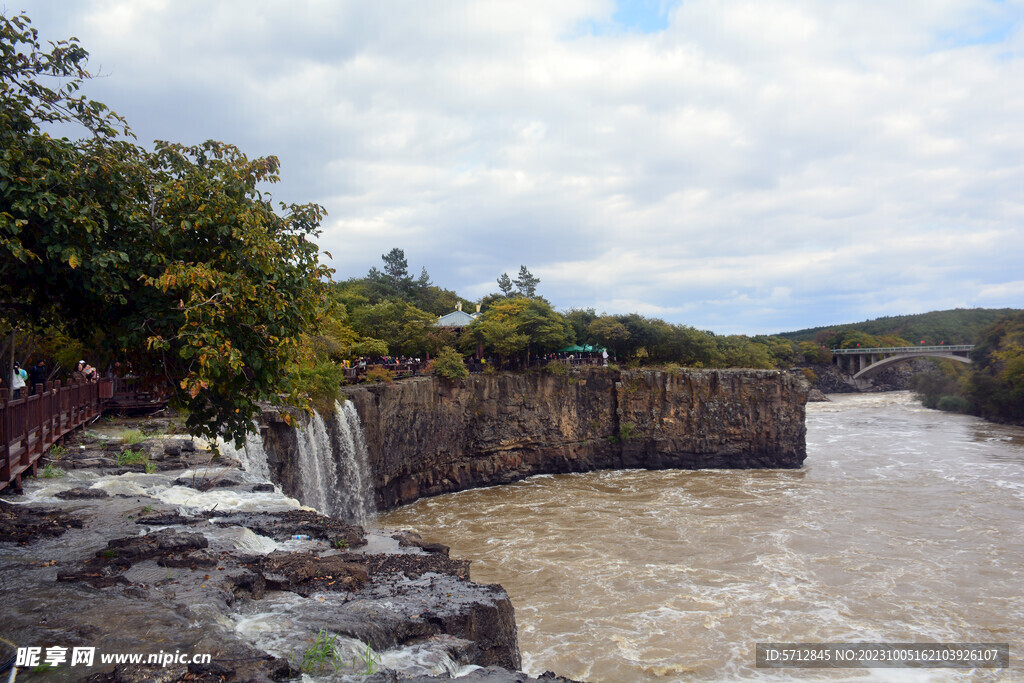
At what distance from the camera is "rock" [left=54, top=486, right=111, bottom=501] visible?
34.3 ft

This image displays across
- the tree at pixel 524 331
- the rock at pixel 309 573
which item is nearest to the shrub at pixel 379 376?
the tree at pixel 524 331

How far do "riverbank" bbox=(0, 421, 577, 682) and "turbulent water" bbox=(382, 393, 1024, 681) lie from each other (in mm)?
5127

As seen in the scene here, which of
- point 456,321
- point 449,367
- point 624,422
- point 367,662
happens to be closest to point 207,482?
point 367,662

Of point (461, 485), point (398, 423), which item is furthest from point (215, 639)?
point (461, 485)

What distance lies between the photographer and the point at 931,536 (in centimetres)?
2081

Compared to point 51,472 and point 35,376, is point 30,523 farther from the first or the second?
point 35,376

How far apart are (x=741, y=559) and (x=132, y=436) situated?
55.5 feet

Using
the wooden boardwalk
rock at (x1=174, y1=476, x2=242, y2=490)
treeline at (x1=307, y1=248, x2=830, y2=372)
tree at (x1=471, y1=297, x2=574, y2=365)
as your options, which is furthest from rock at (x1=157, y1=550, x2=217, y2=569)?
tree at (x1=471, y1=297, x2=574, y2=365)

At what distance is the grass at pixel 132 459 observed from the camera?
42.6 ft

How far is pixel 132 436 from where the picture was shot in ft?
50.3

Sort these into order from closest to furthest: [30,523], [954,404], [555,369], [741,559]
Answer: [30,523] < [741,559] < [555,369] < [954,404]

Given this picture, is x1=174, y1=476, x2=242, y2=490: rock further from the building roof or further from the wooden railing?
the building roof

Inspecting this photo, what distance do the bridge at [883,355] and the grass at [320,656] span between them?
70.2 meters

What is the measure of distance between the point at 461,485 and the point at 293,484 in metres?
12.5
